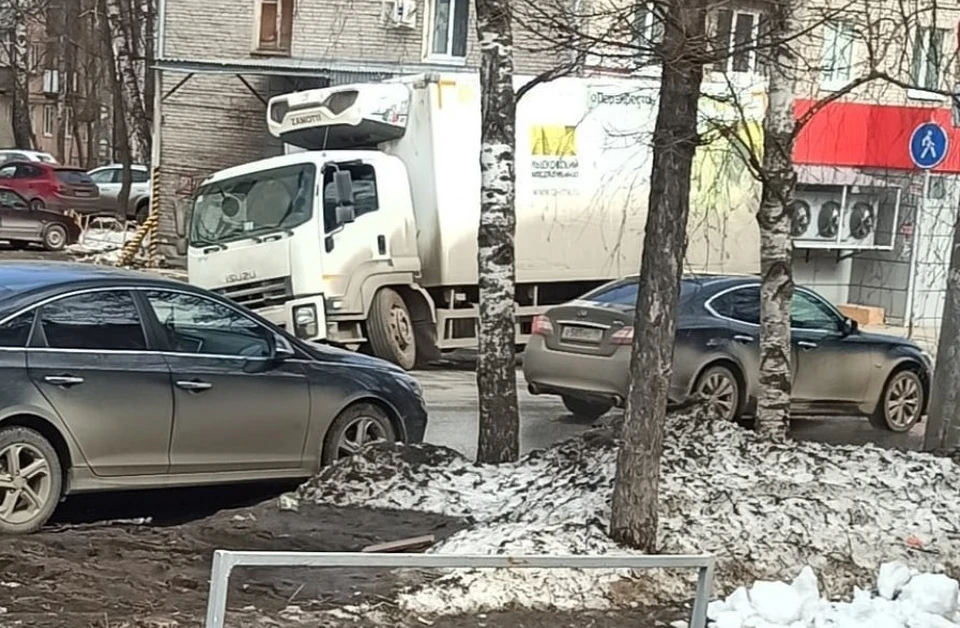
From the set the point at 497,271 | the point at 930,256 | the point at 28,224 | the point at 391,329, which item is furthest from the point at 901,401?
the point at 28,224

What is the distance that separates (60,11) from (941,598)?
40662mm

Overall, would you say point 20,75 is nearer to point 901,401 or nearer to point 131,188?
point 131,188

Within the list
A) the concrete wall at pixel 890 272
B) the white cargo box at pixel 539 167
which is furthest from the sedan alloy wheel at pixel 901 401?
the concrete wall at pixel 890 272

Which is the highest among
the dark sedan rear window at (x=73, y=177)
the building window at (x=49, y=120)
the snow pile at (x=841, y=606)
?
the building window at (x=49, y=120)

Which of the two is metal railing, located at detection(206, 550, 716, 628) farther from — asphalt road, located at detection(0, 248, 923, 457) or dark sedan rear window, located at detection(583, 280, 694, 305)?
dark sedan rear window, located at detection(583, 280, 694, 305)

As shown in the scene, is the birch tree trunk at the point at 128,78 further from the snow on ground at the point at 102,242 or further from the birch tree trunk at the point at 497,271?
the birch tree trunk at the point at 497,271

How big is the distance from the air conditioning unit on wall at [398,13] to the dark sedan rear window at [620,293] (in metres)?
12.2

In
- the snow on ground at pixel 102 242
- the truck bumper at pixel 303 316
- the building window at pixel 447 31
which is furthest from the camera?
the snow on ground at pixel 102 242

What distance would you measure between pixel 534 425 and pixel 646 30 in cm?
635

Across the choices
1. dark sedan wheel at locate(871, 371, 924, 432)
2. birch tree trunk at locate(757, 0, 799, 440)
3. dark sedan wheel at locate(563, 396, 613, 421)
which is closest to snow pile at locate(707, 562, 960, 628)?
birch tree trunk at locate(757, 0, 799, 440)

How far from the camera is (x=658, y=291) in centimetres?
629

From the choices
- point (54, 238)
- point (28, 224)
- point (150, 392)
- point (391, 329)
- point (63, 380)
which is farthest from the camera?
point (54, 238)

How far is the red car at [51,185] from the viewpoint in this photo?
1126 inches

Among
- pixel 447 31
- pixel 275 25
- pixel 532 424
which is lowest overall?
pixel 532 424
